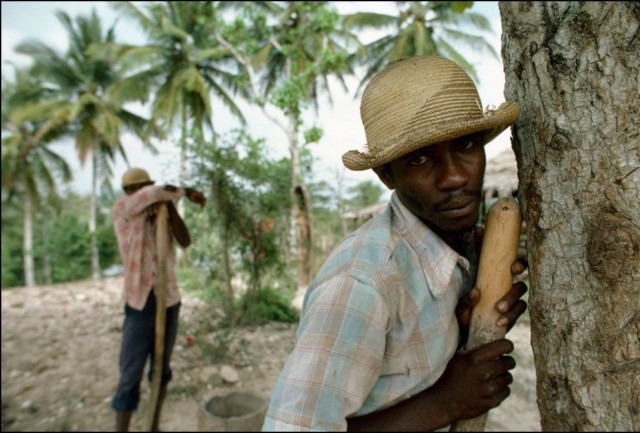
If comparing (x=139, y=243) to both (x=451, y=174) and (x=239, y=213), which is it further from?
(x=451, y=174)

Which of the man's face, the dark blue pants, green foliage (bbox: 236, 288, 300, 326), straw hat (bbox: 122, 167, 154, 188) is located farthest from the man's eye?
green foliage (bbox: 236, 288, 300, 326)

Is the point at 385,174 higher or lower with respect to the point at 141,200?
lower

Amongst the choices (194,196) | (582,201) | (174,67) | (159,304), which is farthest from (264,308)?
(174,67)

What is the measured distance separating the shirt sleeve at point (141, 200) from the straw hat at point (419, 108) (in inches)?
111

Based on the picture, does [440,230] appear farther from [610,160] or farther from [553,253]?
[610,160]

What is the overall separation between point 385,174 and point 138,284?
283 cm

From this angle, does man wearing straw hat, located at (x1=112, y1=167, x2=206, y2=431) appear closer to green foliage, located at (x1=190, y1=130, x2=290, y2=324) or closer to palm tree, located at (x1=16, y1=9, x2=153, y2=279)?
green foliage, located at (x1=190, y1=130, x2=290, y2=324)

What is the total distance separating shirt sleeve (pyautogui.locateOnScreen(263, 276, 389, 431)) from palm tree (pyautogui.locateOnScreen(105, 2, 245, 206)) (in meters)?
15.5

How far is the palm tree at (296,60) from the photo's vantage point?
8.03 meters

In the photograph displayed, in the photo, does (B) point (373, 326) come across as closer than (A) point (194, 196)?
Yes

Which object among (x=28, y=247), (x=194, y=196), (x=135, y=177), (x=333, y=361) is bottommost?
(x=28, y=247)

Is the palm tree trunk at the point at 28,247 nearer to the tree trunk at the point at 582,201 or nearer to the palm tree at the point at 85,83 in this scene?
the palm tree at the point at 85,83

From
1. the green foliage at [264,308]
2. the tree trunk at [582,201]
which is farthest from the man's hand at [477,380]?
the green foliage at [264,308]

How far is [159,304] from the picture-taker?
11.0 ft
